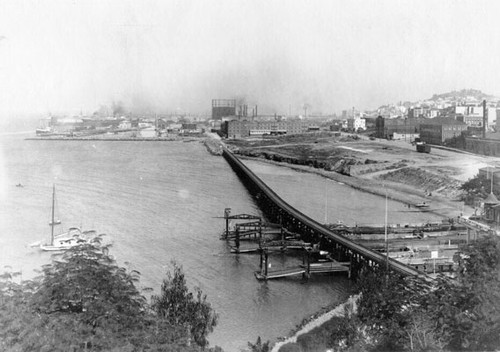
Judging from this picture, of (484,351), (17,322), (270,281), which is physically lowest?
(270,281)

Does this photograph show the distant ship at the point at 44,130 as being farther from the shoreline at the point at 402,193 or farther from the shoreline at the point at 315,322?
the shoreline at the point at 315,322

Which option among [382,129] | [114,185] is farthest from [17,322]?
[382,129]

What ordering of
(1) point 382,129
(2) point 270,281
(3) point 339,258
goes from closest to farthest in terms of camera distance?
(2) point 270,281 → (3) point 339,258 → (1) point 382,129

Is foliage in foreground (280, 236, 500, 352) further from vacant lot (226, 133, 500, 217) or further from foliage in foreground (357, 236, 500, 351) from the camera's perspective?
vacant lot (226, 133, 500, 217)

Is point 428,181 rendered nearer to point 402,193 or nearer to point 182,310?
point 402,193

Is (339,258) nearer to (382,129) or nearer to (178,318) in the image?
(178,318)

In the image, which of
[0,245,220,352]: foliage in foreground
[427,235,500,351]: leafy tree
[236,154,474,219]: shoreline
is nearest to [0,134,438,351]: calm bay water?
[236,154,474,219]: shoreline

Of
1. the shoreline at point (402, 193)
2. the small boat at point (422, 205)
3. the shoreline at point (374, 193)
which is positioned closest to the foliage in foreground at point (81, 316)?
the shoreline at point (374, 193)
